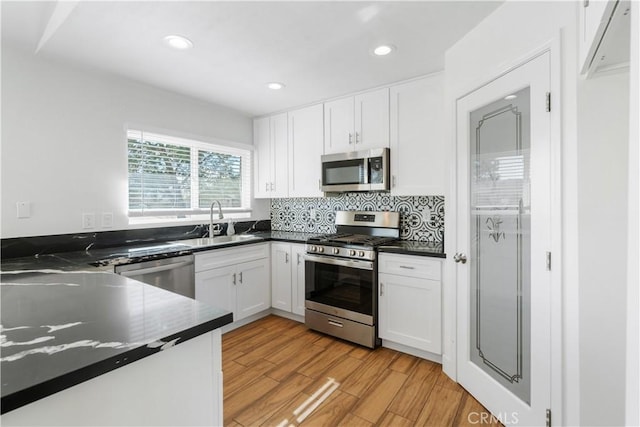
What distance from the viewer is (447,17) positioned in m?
1.81

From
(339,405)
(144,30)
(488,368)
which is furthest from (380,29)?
(339,405)

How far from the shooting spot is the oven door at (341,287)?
2.65m

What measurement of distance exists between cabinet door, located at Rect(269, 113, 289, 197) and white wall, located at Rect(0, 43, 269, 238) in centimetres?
119

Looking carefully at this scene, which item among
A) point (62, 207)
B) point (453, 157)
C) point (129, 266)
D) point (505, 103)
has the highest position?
point (505, 103)

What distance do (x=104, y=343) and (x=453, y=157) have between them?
2158mm

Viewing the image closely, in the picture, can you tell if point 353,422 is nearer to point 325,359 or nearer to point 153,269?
point 325,359

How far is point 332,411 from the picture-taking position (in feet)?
6.12

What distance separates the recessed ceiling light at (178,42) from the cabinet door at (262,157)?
1654 mm

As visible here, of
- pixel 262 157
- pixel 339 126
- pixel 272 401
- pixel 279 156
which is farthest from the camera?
pixel 262 157

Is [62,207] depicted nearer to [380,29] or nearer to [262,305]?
[262,305]

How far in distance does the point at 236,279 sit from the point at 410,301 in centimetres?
167

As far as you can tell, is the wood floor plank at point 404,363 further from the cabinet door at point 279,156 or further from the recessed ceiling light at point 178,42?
the recessed ceiling light at point 178,42

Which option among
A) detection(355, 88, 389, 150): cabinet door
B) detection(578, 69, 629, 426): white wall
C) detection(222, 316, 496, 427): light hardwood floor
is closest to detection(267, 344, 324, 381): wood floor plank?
detection(222, 316, 496, 427): light hardwood floor

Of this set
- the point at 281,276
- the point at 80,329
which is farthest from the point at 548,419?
the point at 281,276
